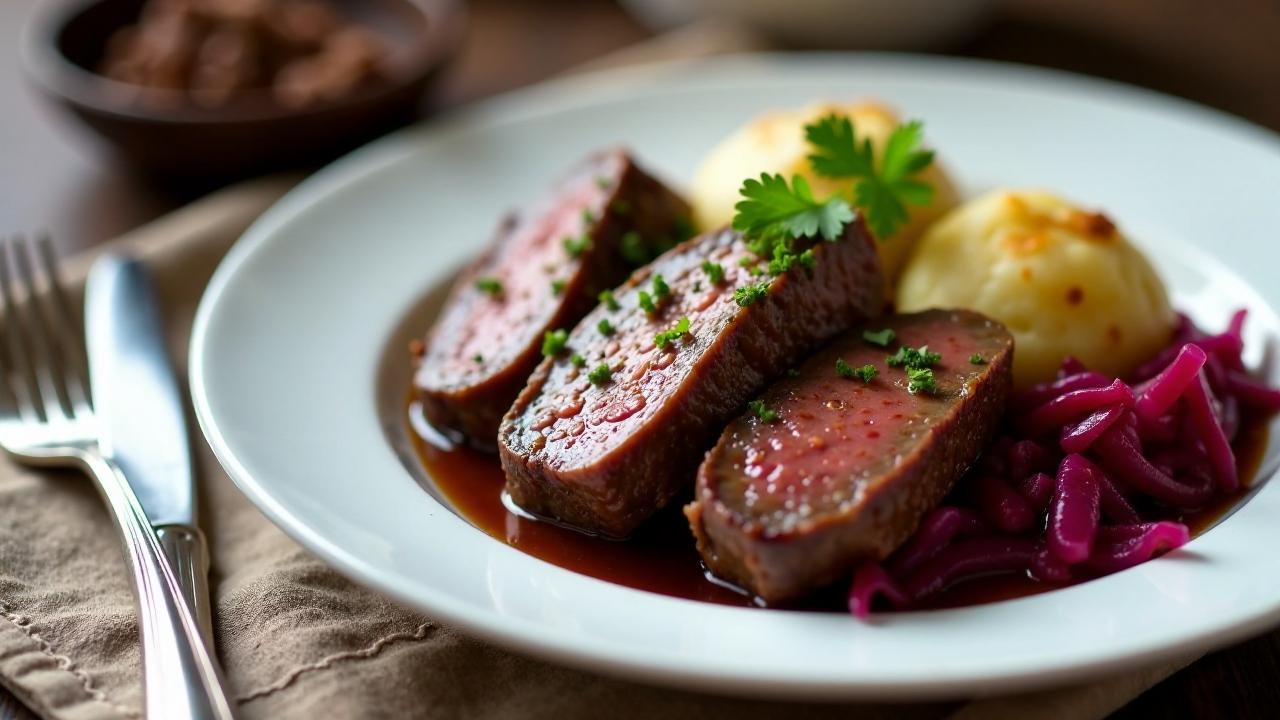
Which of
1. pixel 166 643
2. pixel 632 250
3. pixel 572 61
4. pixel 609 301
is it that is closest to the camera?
pixel 166 643

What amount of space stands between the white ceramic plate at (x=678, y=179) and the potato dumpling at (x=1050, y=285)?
1.60 ft

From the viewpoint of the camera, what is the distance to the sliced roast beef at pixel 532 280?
3.89m

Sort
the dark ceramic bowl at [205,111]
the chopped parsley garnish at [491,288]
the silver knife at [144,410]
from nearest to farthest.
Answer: the silver knife at [144,410] → the chopped parsley garnish at [491,288] → the dark ceramic bowl at [205,111]

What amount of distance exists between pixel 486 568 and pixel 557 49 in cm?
479

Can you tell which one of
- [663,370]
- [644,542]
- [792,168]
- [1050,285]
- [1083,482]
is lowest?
[644,542]

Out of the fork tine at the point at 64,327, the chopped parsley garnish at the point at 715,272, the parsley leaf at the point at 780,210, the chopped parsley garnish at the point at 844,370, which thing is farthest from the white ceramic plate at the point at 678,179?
the parsley leaf at the point at 780,210

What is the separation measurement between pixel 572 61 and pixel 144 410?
12.7 feet

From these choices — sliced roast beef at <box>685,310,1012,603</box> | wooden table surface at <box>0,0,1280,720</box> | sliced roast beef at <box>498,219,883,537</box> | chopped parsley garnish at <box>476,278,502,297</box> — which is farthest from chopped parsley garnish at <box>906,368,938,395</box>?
wooden table surface at <box>0,0,1280,720</box>

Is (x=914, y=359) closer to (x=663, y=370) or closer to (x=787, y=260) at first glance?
(x=787, y=260)

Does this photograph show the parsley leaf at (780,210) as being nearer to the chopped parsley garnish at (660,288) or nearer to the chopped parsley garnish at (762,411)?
the chopped parsley garnish at (660,288)

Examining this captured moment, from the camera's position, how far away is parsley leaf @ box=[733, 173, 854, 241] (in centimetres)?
369

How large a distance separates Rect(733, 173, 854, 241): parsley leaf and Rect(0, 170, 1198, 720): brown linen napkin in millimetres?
1520

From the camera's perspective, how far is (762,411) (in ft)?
10.7

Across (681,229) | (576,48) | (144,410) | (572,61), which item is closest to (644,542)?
(681,229)
